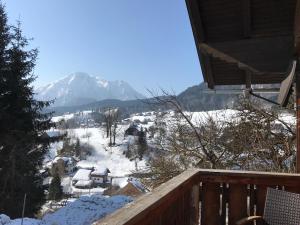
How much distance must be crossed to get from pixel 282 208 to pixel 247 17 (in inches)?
72.4

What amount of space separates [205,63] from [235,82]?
0.77 meters

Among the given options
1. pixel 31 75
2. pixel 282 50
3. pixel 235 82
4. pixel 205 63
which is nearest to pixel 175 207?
pixel 282 50

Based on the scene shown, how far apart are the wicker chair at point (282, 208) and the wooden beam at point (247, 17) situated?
1.68 meters

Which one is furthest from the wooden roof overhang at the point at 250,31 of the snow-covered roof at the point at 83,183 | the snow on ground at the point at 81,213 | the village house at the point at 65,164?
the snow-covered roof at the point at 83,183

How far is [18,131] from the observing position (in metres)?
17.3

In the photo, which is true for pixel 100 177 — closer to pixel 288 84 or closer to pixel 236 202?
pixel 236 202

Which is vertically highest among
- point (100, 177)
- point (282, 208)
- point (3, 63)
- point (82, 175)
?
point (3, 63)

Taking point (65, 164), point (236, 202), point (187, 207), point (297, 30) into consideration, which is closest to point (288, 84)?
point (297, 30)

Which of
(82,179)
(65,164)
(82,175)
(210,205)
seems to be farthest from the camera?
(82,175)

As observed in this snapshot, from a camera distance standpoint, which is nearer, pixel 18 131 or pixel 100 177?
pixel 18 131

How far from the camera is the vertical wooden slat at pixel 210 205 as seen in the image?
3447 mm

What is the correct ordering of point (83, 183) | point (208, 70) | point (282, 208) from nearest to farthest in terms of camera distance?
point (282, 208)
point (208, 70)
point (83, 183)

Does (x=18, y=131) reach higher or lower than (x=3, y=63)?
lower

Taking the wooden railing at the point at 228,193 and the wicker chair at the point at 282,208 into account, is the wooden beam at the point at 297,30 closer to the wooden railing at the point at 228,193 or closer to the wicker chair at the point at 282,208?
the wooden railing at the point at 228,193
